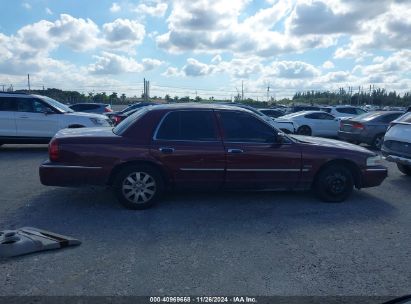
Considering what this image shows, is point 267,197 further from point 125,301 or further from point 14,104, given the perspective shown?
point 14,104

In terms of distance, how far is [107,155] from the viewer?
622 centimetres

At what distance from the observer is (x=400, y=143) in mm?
8938

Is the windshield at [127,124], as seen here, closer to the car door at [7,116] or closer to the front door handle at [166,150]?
the front door handle at [166,150]

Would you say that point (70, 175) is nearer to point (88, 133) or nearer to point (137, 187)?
point (88, 133)

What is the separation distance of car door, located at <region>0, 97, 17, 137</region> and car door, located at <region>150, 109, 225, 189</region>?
820 centimetres

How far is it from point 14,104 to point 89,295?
35.3 feet

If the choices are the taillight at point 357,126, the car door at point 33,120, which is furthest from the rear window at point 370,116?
the car door at point 33,120

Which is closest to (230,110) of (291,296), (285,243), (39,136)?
(285,243)

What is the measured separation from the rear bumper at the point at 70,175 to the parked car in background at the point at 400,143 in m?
6.11

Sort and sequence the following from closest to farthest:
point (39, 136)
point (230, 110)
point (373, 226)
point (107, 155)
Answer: point (373, 226)
point (107, 155)
point (230, 110)
point (39, 136)

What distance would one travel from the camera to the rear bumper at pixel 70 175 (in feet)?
20.4

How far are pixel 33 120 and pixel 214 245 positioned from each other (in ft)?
32.0

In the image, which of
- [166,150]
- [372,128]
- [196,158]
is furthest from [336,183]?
[372,128]

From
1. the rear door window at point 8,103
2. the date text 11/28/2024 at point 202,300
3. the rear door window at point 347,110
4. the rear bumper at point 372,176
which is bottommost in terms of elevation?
the date text 11/28/2024 at point 202,300
